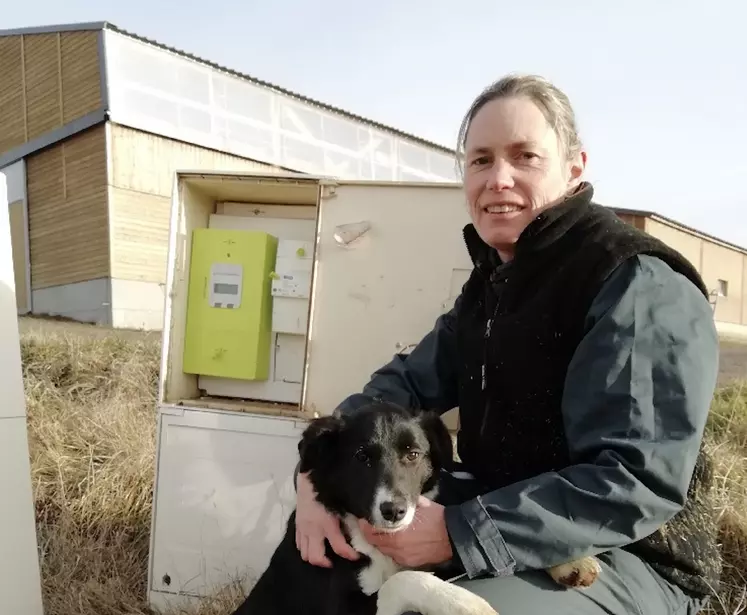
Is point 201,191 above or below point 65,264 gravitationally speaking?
above

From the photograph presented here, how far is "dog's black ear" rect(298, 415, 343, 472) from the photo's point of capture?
2102 mm

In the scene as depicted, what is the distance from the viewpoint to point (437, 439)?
218 centimetres

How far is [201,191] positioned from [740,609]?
9.82ft

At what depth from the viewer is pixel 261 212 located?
3604mm

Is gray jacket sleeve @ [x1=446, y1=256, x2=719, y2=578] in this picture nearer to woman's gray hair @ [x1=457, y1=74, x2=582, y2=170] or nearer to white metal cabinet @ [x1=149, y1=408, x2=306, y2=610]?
woman's gray hair @ [x1=457, y1=74, x2=582, y2=170]

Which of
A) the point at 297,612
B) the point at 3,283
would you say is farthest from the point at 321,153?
the point at 297,612

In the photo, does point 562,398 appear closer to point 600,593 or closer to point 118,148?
point 600,593

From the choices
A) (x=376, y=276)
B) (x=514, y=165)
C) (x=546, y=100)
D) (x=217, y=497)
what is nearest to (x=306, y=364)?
(x=376, y=276)

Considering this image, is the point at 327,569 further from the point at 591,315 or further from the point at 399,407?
the point at 591,315

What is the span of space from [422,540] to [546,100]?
47.9 inches

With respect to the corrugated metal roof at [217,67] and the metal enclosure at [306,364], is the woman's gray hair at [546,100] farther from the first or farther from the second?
the corrugated metal roof at [217,67]

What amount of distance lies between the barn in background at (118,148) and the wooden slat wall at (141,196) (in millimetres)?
20

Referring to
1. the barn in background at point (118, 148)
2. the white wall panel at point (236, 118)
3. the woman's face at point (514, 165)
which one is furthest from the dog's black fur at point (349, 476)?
the barn in background at point (118, 148)

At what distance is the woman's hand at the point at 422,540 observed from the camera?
5.32 feet
